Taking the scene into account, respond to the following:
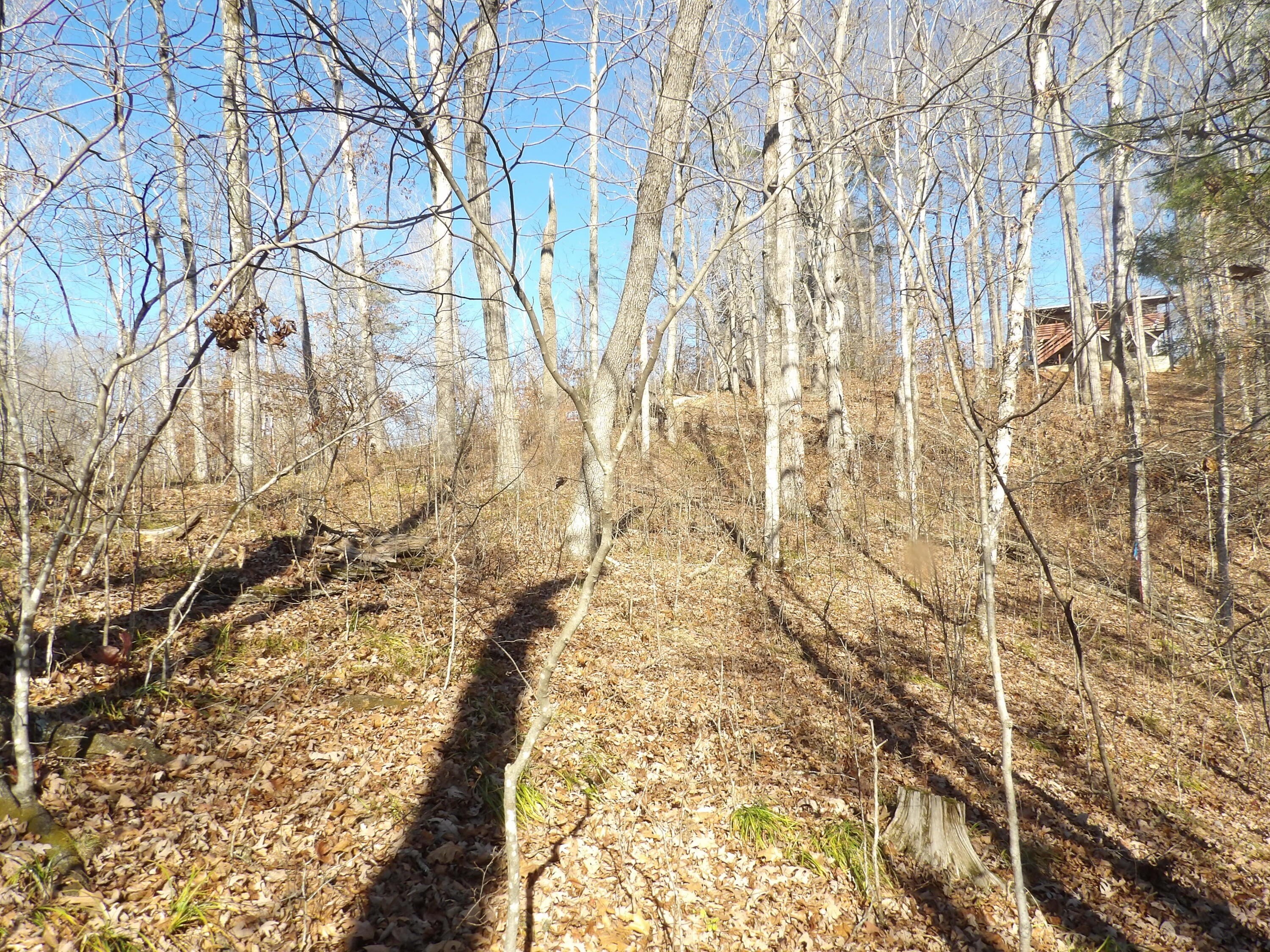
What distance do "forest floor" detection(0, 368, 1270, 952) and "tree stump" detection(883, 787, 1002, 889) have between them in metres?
0.13

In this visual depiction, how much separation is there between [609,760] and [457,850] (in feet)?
4.12

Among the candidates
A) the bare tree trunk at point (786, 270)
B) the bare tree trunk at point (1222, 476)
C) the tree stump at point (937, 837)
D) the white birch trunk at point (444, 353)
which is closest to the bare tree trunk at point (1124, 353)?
the bare tree trunk at point (1222, 476)

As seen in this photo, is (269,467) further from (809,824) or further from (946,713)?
(946,713)

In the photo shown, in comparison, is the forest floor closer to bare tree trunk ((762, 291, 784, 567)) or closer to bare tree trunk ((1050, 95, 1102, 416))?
bare tree trunk ((762, 291, 784, 567))

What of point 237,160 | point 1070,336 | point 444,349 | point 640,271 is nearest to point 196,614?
point 237,160

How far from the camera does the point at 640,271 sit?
7191 mm

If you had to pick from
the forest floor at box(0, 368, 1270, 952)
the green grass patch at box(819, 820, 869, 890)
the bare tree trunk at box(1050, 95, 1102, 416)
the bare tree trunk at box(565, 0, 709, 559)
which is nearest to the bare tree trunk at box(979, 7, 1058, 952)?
the forest floor at box(0, 368, 1270, 952)

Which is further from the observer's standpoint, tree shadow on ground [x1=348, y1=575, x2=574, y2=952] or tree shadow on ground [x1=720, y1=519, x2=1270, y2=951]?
tree shadow on ground [x1=720, y1=519, x2=1270, y2=951]

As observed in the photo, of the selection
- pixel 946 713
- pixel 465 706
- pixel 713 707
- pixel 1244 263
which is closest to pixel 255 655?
pixel 465 706

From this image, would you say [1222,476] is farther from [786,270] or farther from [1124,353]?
[786,270]

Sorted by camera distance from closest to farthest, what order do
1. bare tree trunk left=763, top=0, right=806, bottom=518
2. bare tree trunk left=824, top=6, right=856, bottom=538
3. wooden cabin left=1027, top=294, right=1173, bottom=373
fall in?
bare tree trunk left=763, top=0, right=806, bottom=518, bare tree trunk left=824, top=6, right=856, bottom=538, wooden cabin left=1027, top=294, right=1173, bottom=373

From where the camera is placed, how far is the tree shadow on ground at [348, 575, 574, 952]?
9.59 feet

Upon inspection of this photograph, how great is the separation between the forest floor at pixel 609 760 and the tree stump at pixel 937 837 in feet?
0.41

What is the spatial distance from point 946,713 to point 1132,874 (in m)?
1.61
